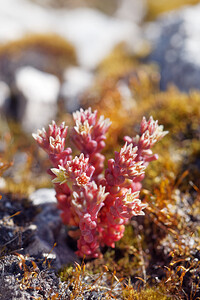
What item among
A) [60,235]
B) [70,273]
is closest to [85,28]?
[60,235]

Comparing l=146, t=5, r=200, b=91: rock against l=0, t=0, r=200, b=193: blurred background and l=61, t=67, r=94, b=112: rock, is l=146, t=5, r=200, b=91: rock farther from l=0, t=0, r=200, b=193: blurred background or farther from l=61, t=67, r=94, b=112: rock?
l=61, t=67, r=94, b=112: rock

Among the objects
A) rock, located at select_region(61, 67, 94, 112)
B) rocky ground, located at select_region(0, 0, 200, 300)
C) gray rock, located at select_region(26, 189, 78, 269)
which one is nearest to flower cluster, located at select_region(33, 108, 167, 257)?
gray rock, located at select_region(26, 189, 78, 269)

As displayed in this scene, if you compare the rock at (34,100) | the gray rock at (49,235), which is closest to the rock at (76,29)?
the rock at (34,100)

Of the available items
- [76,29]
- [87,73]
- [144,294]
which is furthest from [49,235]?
[76,29]

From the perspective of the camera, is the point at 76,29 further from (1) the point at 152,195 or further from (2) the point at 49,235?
(2) the point at 49,235

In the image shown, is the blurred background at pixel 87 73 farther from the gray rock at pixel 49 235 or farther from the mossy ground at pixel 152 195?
the gray rock at pixel 49 235
